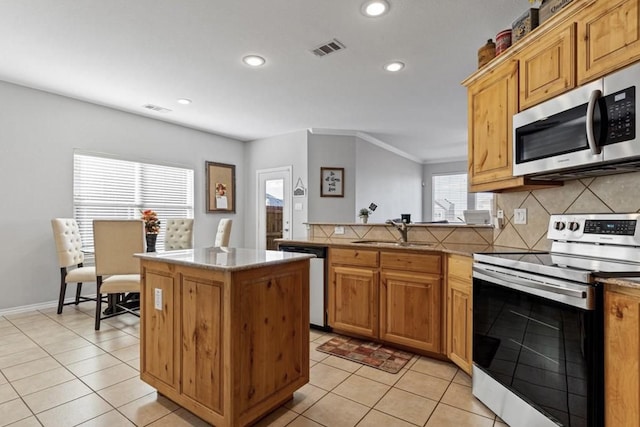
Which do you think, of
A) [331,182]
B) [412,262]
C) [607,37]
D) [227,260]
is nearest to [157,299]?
[227,260]

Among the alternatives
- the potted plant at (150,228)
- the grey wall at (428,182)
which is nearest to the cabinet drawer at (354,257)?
the potted plant at (150,228)

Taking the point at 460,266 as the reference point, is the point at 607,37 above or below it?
above

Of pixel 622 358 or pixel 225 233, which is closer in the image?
pixel 622 358

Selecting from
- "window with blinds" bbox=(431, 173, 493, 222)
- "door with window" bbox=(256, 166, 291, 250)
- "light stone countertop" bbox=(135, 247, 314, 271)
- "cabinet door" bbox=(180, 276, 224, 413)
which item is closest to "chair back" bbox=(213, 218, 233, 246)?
"door with window" bbox=(256, 166, 291, 250)

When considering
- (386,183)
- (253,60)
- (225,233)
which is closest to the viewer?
(253,60)

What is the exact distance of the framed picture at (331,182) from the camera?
19.0ft

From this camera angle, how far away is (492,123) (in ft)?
7.68

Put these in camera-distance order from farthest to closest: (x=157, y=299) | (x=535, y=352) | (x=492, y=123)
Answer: (x=492, y=123), (x=157, y=299), (x=535, y=352)

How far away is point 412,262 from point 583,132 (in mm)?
1433

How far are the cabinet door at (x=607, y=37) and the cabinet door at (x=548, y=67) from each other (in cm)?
5

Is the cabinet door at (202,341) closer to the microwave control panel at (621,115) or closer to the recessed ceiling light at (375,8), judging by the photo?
the microwave control panel at (621,115)

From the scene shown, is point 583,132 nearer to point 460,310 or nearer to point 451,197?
point 460,310

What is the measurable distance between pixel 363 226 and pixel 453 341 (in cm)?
150

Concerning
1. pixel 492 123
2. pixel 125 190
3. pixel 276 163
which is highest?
pixel 276 163
